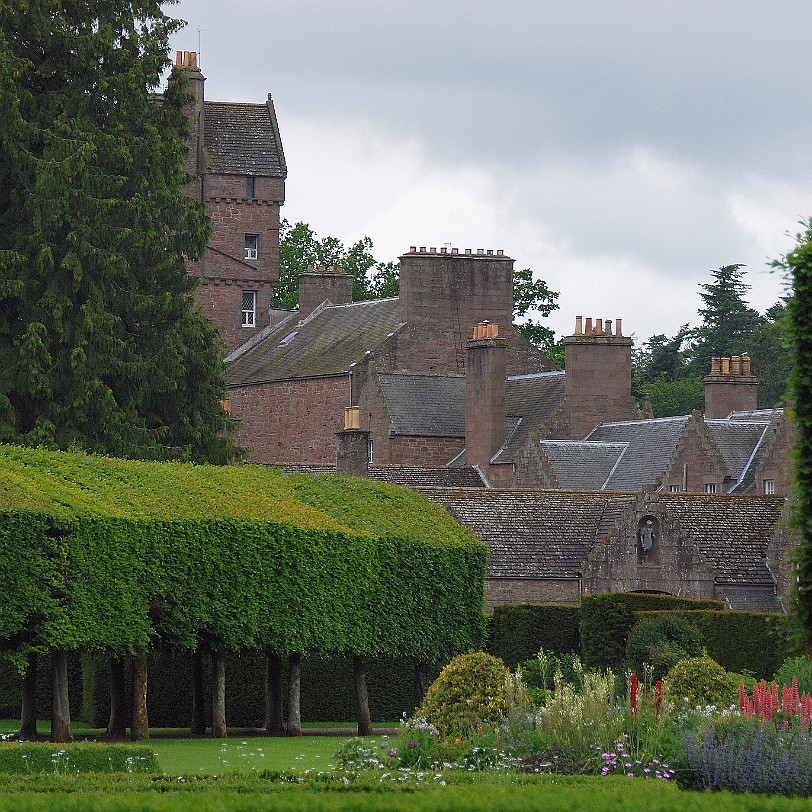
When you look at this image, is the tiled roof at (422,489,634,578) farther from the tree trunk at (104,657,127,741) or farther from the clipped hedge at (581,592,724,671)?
the tree trunk at (104,657,127,741)

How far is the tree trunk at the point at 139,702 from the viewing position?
28.0 m

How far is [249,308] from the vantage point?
8319cm

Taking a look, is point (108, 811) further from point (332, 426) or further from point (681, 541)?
point (332, 426)

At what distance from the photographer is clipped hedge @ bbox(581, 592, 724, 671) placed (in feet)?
110

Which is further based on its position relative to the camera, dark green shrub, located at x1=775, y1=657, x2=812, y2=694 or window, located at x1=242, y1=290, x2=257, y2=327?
window, located at x1=242, y1=290, x2=257, y2=327

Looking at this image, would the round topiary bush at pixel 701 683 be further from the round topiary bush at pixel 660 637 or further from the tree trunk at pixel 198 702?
the tree trunk at pixel 198 702

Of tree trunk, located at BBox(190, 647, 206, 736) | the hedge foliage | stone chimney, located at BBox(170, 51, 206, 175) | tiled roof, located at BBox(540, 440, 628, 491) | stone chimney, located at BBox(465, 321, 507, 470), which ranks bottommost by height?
tree trunk, located at BBox(190, 647, 206, 736)

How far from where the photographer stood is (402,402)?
68312 millimetres

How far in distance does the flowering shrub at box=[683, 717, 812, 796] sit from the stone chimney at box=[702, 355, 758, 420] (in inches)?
1846

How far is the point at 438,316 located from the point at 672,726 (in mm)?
53767

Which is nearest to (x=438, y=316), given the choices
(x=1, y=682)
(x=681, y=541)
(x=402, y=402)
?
(x=402, y=402)

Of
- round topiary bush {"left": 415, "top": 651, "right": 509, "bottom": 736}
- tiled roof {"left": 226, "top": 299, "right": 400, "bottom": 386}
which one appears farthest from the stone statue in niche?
tiled roof {"left": 226, "top": 299, "right": 400, "bottom": 386}

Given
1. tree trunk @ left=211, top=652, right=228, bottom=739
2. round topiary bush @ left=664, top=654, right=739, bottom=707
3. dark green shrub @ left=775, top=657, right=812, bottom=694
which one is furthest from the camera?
tree trunk @ left=211, top=652, right=228, bottom=739

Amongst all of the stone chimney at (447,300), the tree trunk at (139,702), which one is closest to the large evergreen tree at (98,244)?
the tree trunk at (139,702)
